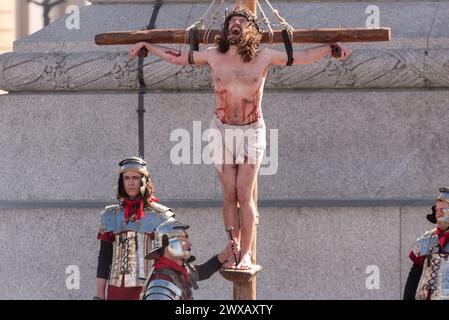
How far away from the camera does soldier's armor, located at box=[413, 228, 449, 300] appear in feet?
54.1

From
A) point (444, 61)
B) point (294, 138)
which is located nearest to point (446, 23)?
point (444, 61)

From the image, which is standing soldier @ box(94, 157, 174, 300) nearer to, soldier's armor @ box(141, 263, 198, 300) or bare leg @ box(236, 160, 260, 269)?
bare leg @ box(236, 160, 260, 269)

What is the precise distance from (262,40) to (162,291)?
2.20 metres

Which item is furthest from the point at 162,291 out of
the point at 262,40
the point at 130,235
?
the point at 262,40

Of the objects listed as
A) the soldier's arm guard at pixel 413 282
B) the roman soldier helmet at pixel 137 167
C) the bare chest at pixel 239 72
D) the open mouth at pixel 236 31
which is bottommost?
the soldier's arm guard at pixel 413 282

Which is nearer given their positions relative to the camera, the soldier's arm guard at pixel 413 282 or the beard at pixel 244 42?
the beard at pixel 244 42

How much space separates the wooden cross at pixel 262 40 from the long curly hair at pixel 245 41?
108 mm

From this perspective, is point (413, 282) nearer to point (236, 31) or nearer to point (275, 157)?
point (236, 31)

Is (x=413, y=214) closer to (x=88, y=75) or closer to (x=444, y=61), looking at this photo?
(x=444, y=61)

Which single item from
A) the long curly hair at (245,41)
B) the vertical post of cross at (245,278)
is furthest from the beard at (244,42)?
the vertical post of cross at (245,278)

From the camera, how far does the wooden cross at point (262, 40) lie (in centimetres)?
1628

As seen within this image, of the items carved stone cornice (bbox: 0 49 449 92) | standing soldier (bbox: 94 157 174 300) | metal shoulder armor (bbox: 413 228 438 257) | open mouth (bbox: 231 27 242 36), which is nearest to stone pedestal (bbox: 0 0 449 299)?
carved stone cornice (bbox: 0 49 449 92)

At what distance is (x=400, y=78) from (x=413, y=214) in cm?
129

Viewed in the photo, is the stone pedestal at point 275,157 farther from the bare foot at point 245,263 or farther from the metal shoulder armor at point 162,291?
the metal shoulder armor at point 162,291
